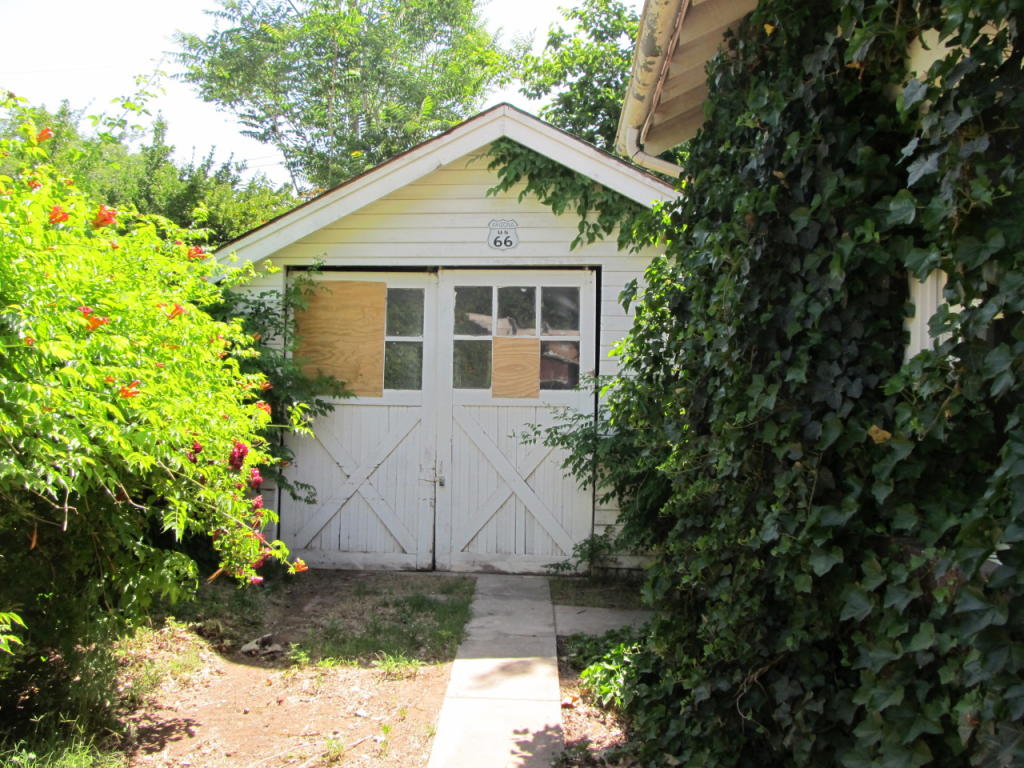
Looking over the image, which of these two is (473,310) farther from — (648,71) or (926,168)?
(926,168)

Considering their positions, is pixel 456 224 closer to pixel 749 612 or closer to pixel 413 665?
pixel 413 665

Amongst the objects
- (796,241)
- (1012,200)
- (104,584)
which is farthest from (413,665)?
(1012,200)

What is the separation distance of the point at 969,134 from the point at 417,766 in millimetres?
3273

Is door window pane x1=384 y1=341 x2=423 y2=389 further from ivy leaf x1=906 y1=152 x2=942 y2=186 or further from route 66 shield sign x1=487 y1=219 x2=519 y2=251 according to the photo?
ivy leaf x1=906 y1=152 x2=942 y2=186

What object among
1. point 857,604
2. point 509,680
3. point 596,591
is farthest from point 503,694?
point 857,604

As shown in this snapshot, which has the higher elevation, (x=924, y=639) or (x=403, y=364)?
(x=403, y=364)

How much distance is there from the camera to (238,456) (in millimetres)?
3936

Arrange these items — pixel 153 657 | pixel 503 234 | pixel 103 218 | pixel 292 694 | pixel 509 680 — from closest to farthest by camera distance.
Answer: pixel 103 218
pixel 292 694
pixel 509 680
pixel 153 657
pixel 503 234

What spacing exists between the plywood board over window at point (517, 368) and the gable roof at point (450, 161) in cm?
153

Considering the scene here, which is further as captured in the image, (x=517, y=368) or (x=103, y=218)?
(x=517, y=368)

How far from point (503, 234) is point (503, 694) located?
3.99m

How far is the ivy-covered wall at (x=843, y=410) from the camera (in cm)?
198

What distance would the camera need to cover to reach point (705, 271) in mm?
3578

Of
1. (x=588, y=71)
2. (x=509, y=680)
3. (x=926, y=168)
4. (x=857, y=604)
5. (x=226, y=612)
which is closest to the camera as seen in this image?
(x=926, y=168)
